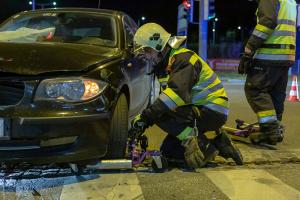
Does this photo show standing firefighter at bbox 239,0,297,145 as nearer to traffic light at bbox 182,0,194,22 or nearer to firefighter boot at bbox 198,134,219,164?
firefighter boot at bbox 198,134,219,164

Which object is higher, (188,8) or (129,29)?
(129,29)

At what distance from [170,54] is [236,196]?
1.33 m

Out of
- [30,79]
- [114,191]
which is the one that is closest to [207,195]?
[114,191]

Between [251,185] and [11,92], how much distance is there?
2070mm

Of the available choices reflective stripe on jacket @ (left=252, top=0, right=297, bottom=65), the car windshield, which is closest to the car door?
the car windshield

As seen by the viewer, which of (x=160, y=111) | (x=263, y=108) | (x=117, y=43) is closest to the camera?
(x=160, y=111)

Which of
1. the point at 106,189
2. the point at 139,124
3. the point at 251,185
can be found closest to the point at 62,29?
the point at 139,124

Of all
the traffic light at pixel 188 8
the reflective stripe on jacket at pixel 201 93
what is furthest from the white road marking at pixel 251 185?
the traffic light at pixel 188 8

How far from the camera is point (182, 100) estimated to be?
4.48m

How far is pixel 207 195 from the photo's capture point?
4176 mm

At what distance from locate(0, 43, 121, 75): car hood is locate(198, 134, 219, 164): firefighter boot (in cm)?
109

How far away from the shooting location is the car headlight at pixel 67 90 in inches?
155

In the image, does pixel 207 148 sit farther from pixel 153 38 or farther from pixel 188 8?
pixel 188 8

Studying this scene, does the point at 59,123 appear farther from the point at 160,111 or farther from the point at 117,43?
the point at 117,43
